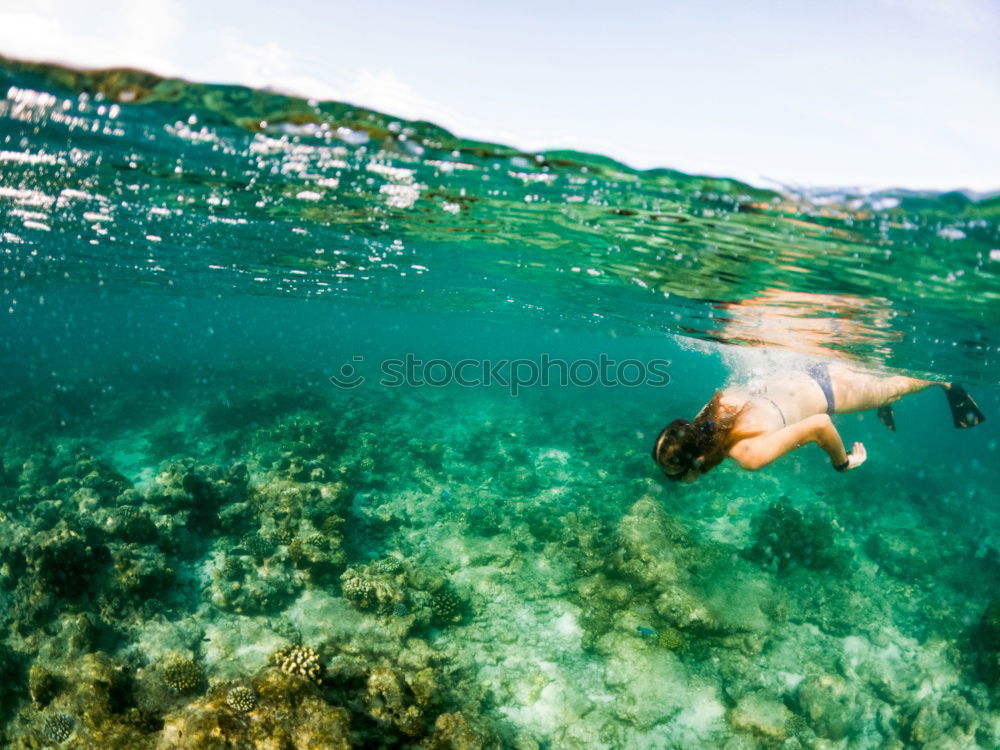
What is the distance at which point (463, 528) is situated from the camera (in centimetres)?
1401

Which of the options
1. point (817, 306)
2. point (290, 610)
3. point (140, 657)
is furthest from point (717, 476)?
point (140, 657)

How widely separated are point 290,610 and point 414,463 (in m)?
7.91

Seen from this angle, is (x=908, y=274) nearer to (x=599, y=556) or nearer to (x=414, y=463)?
(x=599, y=556)

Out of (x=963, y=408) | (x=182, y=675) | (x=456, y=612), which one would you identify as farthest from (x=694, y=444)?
(x=182, y=675)

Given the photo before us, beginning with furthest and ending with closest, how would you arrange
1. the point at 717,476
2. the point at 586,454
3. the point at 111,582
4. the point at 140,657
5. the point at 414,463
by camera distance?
1. the point at 586,454
2. the point at 717,476
3. the point at 414,463
4. the point at 111,582
5. the point at 140,657

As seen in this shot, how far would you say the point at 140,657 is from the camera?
8.77 metres

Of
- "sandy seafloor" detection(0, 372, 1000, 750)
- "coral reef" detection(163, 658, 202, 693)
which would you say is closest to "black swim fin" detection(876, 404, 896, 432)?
"sandy seafloor" detection(0, 372, 1000, 750)

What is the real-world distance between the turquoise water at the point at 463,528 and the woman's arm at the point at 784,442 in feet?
14.4

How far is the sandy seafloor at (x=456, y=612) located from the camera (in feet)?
24.9

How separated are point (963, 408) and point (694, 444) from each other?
763 centimetres

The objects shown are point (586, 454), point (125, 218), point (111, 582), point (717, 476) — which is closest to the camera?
point (111, 582)

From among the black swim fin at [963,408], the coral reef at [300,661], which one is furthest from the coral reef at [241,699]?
the black swim fin at [963,408]

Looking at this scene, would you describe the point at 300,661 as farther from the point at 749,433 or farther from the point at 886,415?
the point at 886,415

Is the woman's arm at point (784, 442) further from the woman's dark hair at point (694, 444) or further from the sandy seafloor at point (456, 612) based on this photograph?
the sandy seafloor at point (456, 612)
